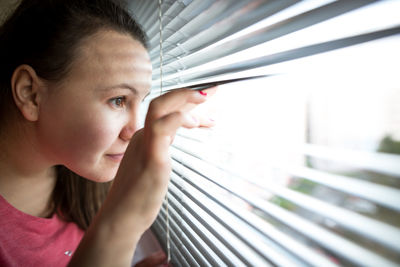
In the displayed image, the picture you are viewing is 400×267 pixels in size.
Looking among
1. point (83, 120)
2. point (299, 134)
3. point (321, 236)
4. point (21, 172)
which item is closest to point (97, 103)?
point (83, 120)

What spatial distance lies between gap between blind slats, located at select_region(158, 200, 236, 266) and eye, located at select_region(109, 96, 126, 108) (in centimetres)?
54

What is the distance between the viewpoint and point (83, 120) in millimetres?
905

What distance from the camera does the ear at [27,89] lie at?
0.91 m

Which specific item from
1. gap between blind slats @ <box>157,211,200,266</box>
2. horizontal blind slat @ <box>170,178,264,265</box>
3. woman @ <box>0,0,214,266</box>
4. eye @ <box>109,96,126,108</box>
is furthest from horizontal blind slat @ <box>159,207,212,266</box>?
eye @ <box>109,96,126,108</box>

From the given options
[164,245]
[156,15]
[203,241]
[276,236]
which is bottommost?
[164,245]

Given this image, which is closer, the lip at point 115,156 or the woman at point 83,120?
the woman at point 83,120

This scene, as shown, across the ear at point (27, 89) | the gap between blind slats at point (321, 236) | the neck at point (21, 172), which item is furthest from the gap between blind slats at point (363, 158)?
the neck at point (21, 172)

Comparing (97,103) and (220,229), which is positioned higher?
(97,103)

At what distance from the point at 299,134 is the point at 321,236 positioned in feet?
0.76

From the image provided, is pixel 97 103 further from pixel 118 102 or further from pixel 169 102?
pixel 169 102

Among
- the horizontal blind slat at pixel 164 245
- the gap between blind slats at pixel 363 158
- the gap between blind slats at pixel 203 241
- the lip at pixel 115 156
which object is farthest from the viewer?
the horizontal blind slat at pixel 164 245

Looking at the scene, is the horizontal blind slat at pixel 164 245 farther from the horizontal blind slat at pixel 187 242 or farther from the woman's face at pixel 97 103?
the woman's face at pixel 97 103

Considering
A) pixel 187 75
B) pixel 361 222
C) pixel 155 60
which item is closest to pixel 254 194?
pixel 361 222

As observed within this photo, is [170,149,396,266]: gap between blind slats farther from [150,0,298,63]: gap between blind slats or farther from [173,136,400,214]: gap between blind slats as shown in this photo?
[150,0,298,63]: gap between blind slats
